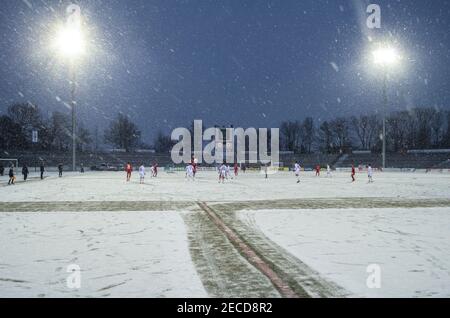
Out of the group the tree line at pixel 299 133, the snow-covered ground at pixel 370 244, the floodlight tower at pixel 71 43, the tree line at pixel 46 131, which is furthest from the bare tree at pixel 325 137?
the snow-covered ground at pixel 370 244

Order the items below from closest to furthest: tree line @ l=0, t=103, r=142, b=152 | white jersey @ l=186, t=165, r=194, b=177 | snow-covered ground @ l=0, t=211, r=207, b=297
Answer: snow-covered ground @ l=0, t=211, r=207, b=297 → white jersey @ l=186, t=165, r=194, b=177 → tree line @ l=0, t=103, r=142, b=152

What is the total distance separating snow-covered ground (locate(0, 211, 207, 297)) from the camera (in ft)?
19.2

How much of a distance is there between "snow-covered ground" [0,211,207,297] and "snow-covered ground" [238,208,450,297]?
7.35ft

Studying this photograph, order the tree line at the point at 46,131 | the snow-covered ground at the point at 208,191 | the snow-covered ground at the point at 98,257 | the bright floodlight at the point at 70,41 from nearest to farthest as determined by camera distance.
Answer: the snow-covered ground at the point at 98,257
the snow-covered ground at the point at 208,191
the bright floodlight at the point at 70,41
the tree line at the point at 46,131

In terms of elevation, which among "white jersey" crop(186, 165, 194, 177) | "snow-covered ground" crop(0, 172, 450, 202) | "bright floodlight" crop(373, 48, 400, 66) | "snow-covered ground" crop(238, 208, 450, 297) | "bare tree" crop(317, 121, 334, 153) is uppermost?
"bright floodlight" crop(373, 48, 400, 66)

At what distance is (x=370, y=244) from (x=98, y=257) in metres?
5.48

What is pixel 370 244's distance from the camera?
8.90m

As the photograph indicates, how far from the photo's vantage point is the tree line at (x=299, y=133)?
92125 mm

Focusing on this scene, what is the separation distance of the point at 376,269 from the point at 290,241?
8.40 ft

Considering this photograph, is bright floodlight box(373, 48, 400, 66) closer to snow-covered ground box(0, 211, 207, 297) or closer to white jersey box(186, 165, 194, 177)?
white jersey box(186, 165, 194, 177)

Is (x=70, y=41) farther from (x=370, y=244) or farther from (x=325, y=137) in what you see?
(x=325, y=137)

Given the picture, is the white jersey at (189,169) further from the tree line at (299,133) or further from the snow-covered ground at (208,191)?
the tree line at (299,133)

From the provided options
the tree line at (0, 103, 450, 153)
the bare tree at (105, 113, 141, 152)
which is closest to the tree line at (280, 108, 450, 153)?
the tree line at (0, 103, 450, 153)

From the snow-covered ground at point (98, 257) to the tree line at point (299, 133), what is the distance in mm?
84855
